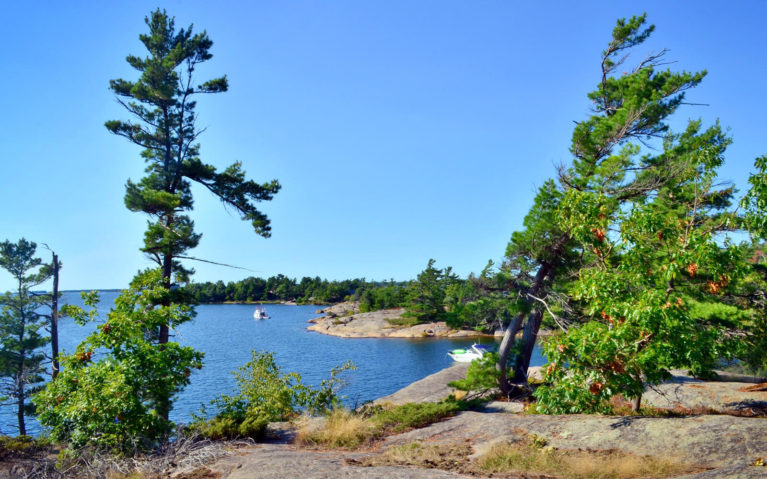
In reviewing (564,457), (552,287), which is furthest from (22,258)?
(564,457)

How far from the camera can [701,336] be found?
840cm

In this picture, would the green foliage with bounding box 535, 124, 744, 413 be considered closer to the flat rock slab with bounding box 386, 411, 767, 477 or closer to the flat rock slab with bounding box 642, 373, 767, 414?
the flat rock slab with bounding box 386, 411, 767, 477

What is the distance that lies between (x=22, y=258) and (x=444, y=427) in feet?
93.9

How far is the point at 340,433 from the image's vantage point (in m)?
11.2

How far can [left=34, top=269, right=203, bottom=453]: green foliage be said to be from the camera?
346 inches

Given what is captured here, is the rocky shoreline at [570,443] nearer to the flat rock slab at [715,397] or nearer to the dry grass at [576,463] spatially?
the dry grass at [576,463]

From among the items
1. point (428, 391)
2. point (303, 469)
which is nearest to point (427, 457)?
point (303, 469)

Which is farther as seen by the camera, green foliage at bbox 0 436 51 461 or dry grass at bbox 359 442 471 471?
green foliage at bbox 0 436 51 461

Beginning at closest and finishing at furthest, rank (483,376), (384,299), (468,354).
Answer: (483,376), (468,354), (384,299)

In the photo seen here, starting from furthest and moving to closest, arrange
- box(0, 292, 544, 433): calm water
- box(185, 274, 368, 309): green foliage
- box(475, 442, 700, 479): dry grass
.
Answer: box(185, 274, 368, 309): green foliage
box(0, 292, 544, 433): calm water
box(475, 442, 700, 479): dry grass

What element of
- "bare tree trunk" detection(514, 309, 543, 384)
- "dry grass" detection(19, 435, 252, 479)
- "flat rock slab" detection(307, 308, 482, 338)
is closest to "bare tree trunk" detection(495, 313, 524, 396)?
"bare tree trunk" detection(514, 309, 543, 384)

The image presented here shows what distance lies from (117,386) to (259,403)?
6119mm

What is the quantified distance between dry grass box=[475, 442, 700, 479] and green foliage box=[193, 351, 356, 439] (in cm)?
697

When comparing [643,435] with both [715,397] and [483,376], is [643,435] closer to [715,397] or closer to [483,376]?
[715,397]
